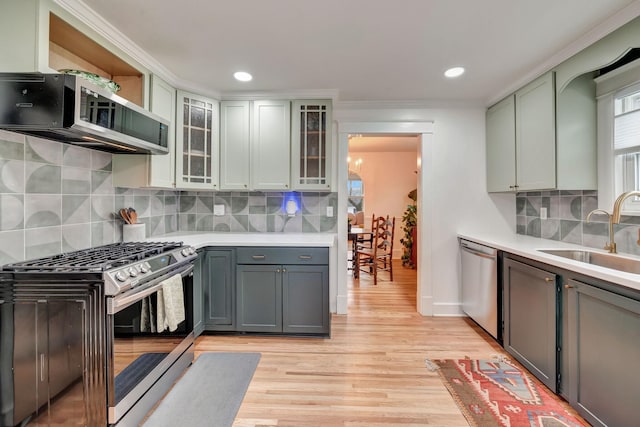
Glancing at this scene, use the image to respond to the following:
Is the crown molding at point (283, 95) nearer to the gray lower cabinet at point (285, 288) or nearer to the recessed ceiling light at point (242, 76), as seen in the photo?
the recessed ceiling light at point (242, 76)

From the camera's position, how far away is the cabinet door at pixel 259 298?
106 inches

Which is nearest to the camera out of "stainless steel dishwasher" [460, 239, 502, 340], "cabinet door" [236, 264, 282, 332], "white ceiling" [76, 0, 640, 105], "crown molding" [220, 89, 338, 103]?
"white ceiling" [76, 0, 640, 105]

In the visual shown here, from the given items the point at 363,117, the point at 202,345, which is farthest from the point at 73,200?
the point at 363,117

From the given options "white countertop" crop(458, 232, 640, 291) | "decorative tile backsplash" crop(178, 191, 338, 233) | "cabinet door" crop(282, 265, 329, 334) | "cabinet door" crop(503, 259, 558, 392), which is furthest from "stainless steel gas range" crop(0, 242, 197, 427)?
"cabinet door" crop(503, 259, 558, 392)

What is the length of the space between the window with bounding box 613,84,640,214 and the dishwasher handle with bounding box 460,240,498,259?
0.91 meters

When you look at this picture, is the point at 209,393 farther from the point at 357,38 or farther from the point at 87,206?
the point at 357,38

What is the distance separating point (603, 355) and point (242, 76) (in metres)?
3.20

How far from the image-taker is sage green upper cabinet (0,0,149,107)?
58.5 inches

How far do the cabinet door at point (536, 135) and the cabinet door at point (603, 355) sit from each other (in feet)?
3.68

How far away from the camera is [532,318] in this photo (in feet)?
6.86

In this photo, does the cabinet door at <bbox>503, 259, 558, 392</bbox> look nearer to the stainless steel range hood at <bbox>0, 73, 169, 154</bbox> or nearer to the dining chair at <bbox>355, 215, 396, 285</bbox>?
the dining chair at <bbox>355, 215, 396, 285</bbox>

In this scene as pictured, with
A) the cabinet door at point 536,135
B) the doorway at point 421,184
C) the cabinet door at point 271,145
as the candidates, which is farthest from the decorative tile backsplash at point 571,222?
the cabinet door at point 271,145

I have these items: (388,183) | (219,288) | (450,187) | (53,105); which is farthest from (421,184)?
(388,183)

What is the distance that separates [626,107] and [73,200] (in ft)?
13.2
